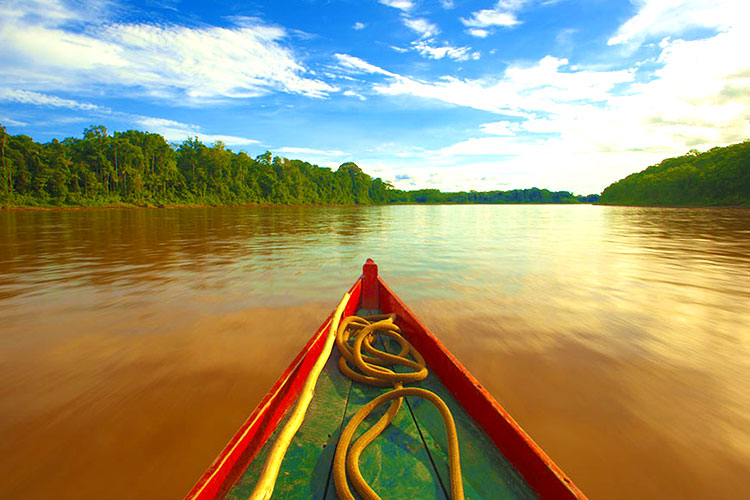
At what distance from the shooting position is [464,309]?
5.44 m

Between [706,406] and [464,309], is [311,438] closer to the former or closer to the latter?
[706,406]

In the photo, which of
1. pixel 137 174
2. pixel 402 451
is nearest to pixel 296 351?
pixel 402 451

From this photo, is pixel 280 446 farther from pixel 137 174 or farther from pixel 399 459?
pixel 137 174

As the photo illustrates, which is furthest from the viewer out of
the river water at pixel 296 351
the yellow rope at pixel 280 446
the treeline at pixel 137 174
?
the treeline at pixel 137 174

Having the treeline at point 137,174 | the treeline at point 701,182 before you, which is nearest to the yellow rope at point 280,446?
the treeline at point 137,174

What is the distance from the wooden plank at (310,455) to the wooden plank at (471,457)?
1.65 feet

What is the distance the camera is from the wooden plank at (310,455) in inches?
56.5

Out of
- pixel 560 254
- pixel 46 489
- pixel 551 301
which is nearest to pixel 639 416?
pixel 551 301

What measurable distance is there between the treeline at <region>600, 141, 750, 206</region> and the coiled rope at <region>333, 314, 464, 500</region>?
3436 inches

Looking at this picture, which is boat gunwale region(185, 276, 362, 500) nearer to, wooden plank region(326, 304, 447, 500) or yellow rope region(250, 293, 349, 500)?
yellow rope region(250, 293, 349, 500)

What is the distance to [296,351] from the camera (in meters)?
3.88

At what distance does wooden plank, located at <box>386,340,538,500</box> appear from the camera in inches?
57.0

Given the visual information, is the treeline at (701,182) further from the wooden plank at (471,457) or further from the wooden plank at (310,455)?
the wooden plank at (310,455)

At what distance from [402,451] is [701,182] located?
323 ft
